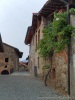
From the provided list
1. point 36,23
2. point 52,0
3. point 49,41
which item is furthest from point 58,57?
point 36,23

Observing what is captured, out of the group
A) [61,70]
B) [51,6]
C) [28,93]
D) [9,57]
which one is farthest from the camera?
[9,57]

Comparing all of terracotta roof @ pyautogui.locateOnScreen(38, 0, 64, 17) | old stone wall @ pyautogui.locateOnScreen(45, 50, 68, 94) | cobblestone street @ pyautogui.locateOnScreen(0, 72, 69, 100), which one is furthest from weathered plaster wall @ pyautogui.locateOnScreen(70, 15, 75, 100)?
terracotta roof @ pyautogui.locateOnScreen(38, 0, 64, 17)

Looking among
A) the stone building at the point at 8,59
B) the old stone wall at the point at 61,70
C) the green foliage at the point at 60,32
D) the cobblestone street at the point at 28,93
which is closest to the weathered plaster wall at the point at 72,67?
the green foliage at the point at 60,32

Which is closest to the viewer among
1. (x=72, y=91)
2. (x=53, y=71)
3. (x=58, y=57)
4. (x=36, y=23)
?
(x=72, y=91)

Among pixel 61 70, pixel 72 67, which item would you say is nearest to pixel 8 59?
pixel 61 70

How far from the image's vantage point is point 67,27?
12516 millimetres

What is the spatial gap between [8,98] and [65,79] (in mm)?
2575

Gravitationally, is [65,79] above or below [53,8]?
below

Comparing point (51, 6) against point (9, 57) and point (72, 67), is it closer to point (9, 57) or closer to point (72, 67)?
point (72, 67)

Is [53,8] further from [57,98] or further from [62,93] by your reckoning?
[57,98]

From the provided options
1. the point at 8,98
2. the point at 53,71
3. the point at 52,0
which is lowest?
the point at 8,98

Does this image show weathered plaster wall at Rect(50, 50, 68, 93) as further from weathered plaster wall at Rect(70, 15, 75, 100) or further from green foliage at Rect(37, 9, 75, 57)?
weathered plaster wall at Rect(70, 15, 75, 100)

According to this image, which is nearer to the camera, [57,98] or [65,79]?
[57,98]

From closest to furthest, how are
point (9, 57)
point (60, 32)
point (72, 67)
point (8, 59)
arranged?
point (72, 67), point (60, 32), point (9, 57), point (8, 59)
